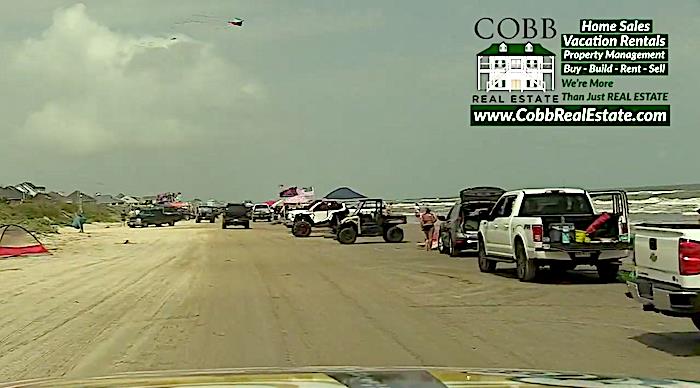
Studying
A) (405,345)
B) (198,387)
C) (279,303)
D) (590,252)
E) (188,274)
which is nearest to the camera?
(198,387)

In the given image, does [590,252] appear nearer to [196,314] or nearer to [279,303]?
[279,303]

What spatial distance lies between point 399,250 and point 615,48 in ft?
34.8

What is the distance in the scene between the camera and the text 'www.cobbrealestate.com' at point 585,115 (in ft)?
93.9

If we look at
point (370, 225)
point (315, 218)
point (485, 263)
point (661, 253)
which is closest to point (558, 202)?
point (485, 263)

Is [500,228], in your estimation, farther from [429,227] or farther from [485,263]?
[429,227]

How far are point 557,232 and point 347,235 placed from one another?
21.5 m

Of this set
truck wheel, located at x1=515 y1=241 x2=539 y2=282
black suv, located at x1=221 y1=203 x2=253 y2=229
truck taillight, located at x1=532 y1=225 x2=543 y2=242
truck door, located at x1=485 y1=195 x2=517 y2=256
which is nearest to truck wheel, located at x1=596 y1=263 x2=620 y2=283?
truck wheel, located at x1=515 y1=241 x2=539 y2=282

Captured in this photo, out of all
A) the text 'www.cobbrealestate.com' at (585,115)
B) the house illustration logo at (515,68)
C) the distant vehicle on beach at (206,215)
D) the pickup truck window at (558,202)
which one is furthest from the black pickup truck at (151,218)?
the pickup truck window at (558,202)

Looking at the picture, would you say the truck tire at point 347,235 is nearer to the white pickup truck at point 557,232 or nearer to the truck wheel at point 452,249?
the truck wheel at point 452,249

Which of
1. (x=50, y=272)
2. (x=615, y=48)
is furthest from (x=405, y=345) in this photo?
(x=615, y=48)

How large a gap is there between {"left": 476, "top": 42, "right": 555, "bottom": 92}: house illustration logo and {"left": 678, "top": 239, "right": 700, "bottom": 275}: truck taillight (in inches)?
746

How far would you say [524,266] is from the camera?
20359mm

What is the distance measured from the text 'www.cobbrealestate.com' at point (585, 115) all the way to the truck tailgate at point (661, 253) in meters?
17.0

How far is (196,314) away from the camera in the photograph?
14875mm
